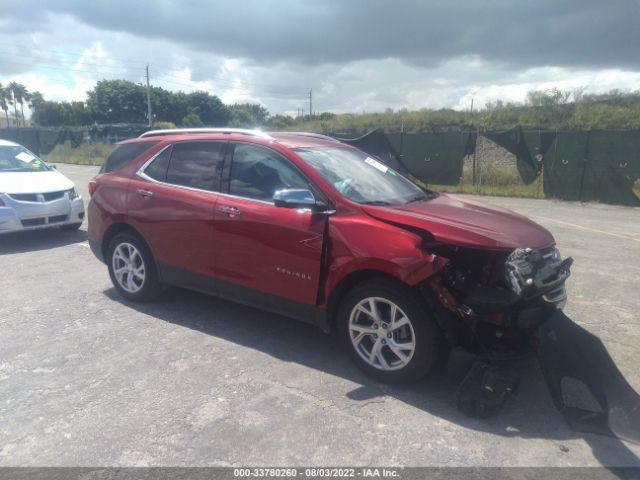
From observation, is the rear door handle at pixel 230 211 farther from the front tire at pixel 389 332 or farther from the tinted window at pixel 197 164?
the front tire at pixel 389 332

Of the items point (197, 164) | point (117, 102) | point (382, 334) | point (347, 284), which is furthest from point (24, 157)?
point (117, 102)

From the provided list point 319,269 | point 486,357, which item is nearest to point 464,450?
point 486,357

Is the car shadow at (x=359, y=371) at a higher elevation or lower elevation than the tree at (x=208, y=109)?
lower

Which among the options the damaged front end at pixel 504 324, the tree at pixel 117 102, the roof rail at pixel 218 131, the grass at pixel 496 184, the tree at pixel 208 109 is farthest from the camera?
the tree at pixel 208 109

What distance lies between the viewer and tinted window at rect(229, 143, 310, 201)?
4.02 m

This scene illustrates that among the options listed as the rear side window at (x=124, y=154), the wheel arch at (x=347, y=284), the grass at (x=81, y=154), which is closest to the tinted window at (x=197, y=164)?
the rear side window at (x=124, y=154)

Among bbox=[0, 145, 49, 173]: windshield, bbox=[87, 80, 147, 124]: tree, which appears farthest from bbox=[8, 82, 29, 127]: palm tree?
bbox=[0, 145, 49, 173]: windshield

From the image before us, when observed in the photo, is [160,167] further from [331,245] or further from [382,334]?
[382,334]

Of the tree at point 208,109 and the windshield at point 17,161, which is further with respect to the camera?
the tree at point 208,109

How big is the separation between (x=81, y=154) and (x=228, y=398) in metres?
32.0

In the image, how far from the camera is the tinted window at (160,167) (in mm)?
4875

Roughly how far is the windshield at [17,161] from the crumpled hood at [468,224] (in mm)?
7579

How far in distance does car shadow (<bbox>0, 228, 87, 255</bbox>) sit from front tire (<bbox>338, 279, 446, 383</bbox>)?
602 cm

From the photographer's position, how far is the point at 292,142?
14.3 ft
